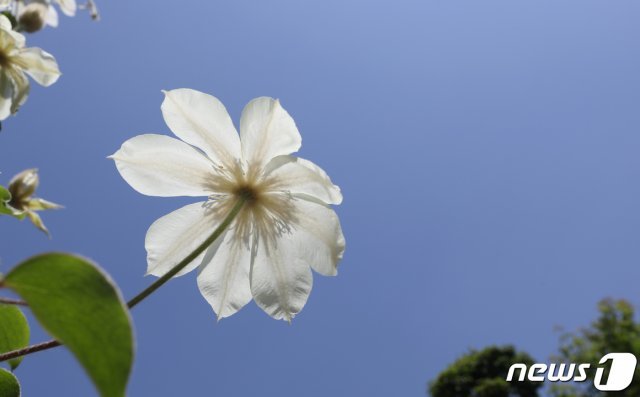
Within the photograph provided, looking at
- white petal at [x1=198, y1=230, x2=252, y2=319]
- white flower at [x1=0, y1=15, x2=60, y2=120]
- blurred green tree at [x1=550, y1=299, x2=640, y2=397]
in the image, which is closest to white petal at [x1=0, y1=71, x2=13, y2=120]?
white flower at [x1=0, y1=15, x2=60, y2=120]

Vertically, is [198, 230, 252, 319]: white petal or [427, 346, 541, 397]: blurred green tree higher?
[427, 346, 541, 397]: blurred green tree

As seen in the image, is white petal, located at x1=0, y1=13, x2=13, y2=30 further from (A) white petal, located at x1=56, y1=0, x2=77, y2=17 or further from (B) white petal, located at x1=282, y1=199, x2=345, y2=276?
(B) white petal, located at x1=282, y1=199, x2=345, y2=276

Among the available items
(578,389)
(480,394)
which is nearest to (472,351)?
(480,394)

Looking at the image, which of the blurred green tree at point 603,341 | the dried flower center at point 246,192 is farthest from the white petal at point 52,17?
the blurred green tree at point 603,341

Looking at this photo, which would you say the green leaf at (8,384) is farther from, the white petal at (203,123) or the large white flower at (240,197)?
the white petal at (203,123)

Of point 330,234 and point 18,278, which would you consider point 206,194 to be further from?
point 18,278
